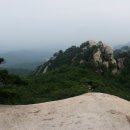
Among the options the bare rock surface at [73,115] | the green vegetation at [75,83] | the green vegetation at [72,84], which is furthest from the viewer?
the green vegetation at [72,84]

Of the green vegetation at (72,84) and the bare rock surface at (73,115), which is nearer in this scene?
the bare rock surface at (73,115)

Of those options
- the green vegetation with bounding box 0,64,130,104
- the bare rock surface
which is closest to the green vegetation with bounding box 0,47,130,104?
the green vegetation with bounding box 0,64,130,104

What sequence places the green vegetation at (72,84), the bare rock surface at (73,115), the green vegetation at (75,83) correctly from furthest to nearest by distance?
the green vegetation at (72,84) < the green vegetation at (75,83) < the bare rock surface at (73,115)

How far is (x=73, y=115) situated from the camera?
18312 mm

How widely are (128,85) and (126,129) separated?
38081 millimetres

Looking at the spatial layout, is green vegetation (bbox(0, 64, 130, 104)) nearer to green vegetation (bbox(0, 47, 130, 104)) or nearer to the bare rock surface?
green vegetation (bbox(0, 47, 130, 104))

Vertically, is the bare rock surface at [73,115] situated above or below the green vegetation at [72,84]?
above

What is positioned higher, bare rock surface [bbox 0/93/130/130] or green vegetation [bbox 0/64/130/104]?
bare rock surface [bbox 0/93/130/130]

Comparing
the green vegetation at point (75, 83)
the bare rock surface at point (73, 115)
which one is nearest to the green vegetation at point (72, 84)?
the green vegetation at point (75, 83)

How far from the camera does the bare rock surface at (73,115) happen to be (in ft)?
57.5

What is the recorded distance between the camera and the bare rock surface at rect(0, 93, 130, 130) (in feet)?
57.5

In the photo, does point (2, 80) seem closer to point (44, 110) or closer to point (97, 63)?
point (44, 110)

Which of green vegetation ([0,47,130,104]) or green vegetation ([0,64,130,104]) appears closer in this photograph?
green vegetation ([0,47,130,104])

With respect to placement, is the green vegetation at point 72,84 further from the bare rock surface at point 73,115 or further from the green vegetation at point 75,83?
the bare rock surface at point 73,115
